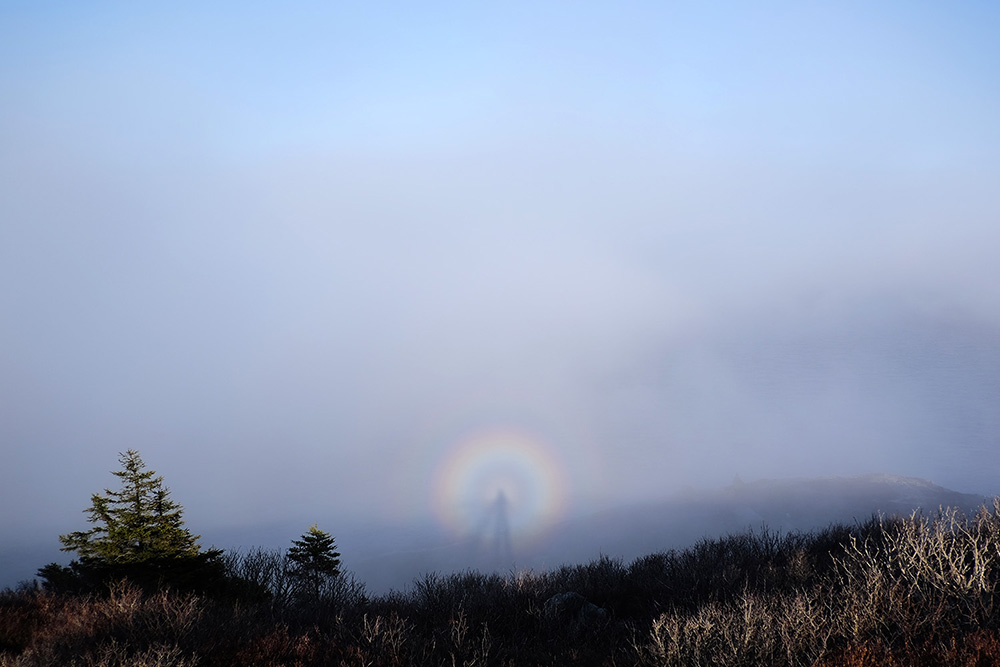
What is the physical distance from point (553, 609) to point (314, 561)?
1561 centimetres

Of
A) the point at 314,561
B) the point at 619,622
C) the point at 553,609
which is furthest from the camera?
the point at 314,561

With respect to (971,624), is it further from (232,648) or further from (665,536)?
(665,536)

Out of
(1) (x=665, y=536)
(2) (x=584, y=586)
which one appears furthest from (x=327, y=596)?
(1) (x=665, y=536)

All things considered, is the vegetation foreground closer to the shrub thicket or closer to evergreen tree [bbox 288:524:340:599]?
the shrub thicket

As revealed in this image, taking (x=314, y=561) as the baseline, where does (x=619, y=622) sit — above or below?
below

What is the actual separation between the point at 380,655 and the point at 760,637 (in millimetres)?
6737

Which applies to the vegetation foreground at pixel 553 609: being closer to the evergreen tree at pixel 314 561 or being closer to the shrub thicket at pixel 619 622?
the shrub thicket at pixel 619 622

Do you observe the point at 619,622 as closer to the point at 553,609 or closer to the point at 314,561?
the point at 553,609

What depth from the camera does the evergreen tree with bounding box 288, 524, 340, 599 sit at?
76.3 ft

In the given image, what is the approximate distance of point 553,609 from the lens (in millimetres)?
14812

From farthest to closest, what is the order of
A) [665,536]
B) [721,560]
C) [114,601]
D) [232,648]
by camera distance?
[665,536] < [721,560] < [114,601] < [232,648]

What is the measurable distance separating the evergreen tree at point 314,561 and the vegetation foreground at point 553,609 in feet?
2.87

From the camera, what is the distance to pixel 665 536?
196 meters

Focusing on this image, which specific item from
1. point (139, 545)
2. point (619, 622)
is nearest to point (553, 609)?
point (619, 622)
